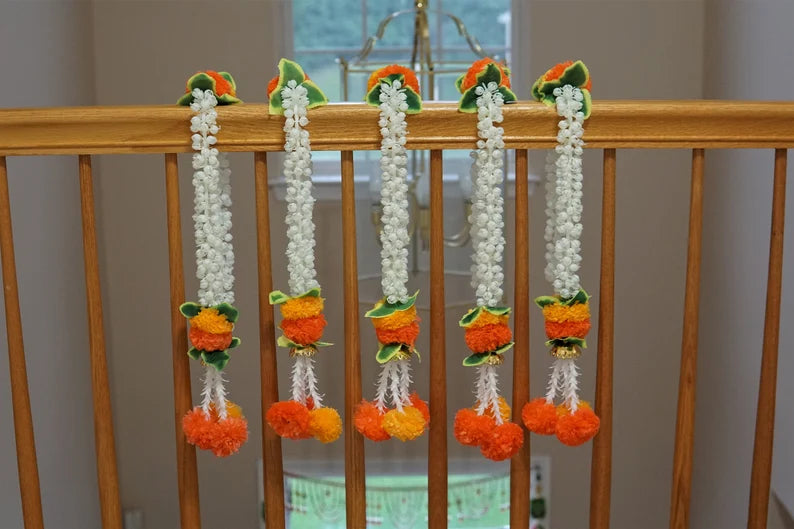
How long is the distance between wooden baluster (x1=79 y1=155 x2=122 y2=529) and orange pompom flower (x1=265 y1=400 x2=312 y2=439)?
0.75ft

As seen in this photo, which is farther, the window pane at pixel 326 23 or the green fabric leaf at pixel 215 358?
the window pane at pixel 326 23

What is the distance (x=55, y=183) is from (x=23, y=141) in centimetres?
149

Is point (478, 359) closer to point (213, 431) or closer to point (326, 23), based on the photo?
point (213, 431)

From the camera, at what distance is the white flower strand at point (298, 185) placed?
1.07 metres

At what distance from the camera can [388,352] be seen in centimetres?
111

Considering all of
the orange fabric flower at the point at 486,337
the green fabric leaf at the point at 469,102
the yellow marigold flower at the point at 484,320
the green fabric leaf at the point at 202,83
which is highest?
the green fabric leaf at the point at 202,83

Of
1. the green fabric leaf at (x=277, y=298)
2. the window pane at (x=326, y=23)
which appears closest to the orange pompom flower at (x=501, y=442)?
the green fabric leaf at (x=277, y=298)

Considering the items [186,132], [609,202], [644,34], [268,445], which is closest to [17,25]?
[186,132]

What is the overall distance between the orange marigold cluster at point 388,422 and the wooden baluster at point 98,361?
1.12 feet

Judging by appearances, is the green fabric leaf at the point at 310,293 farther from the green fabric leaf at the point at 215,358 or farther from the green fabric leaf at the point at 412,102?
the green fabric leaf at the point at 412,102

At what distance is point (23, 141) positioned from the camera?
1.10 m

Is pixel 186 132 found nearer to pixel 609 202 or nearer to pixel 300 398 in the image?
pixel 300 398

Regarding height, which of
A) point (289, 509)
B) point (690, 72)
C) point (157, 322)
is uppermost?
point (690, 72)

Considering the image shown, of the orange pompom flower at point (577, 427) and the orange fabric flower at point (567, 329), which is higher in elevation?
the orange fabric flower at point (567, 329)
